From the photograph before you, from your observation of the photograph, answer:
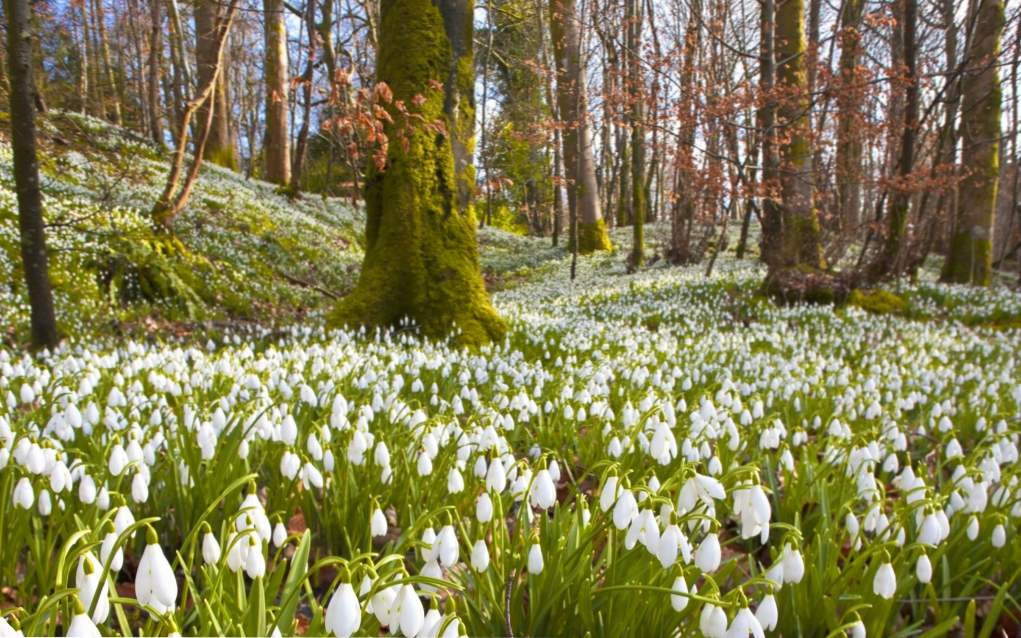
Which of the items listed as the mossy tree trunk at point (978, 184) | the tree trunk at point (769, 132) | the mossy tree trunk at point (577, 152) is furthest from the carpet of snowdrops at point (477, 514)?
the mossy tree trunk at point (577, 152)

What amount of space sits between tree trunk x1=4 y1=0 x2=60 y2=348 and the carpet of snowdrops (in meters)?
0.86

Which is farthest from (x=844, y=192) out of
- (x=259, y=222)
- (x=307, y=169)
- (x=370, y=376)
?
(x=307, y=169)

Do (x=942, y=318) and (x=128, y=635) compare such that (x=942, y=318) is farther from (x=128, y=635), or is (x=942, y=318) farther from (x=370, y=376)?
(x=128, y=635)

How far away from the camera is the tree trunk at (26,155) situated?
4.74 metres

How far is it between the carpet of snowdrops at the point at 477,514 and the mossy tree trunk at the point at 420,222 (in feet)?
6.15

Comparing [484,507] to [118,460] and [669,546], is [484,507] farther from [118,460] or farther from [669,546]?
[118,460]

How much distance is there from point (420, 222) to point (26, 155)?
3.24 m

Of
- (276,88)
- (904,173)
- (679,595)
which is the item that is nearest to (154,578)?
(679,595)

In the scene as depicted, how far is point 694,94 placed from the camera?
30.1 feet

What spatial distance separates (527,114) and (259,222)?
12332 millimetres

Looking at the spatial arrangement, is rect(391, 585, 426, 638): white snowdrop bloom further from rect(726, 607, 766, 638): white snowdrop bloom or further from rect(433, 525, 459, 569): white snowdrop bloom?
rect(726, 607, 766, 638): white snowdrop bloom

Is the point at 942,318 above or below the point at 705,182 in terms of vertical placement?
below

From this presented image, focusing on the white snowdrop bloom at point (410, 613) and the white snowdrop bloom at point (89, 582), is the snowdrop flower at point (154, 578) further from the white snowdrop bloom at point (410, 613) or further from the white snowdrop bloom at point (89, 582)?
the white snowdrop bloom at point (410, 613)

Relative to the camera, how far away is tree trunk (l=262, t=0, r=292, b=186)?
16.7m
